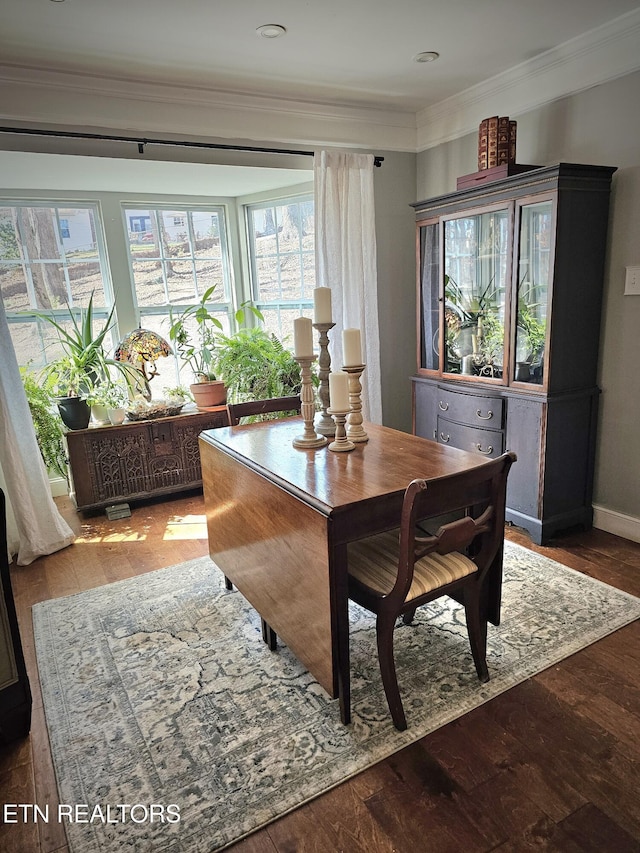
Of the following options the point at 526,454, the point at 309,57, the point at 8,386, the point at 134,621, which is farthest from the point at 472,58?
the point at 134,621

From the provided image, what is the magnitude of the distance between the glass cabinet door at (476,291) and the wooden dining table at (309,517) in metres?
1.08

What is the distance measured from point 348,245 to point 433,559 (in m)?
2.38

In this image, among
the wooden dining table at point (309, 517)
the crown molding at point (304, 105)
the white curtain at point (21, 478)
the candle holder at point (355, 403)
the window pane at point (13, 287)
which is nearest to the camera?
the wooden dining table at point (309, 517)

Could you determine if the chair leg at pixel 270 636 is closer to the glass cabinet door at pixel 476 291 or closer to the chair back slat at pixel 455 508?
the chair back slat at pixel 455 508

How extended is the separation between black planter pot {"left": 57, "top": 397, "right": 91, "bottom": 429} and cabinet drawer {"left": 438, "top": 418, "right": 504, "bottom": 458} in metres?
2.20

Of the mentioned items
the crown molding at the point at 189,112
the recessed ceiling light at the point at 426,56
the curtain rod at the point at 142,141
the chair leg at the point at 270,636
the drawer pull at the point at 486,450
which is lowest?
the chair leg at the point at 270,636

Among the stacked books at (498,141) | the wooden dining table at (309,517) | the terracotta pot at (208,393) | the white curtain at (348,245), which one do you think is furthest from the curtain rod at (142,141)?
the wooden dining table at (309,517)

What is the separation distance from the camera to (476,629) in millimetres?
1845

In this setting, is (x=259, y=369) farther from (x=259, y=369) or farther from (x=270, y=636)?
(x=270, y=636)

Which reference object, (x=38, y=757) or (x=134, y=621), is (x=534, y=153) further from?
(x=38, y=757)

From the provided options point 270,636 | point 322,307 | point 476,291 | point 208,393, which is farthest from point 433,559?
point 208,393

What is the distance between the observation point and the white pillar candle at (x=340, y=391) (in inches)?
73.9

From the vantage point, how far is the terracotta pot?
12.7 ft

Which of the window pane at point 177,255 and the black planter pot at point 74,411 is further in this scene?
the window pane at point 177,255
